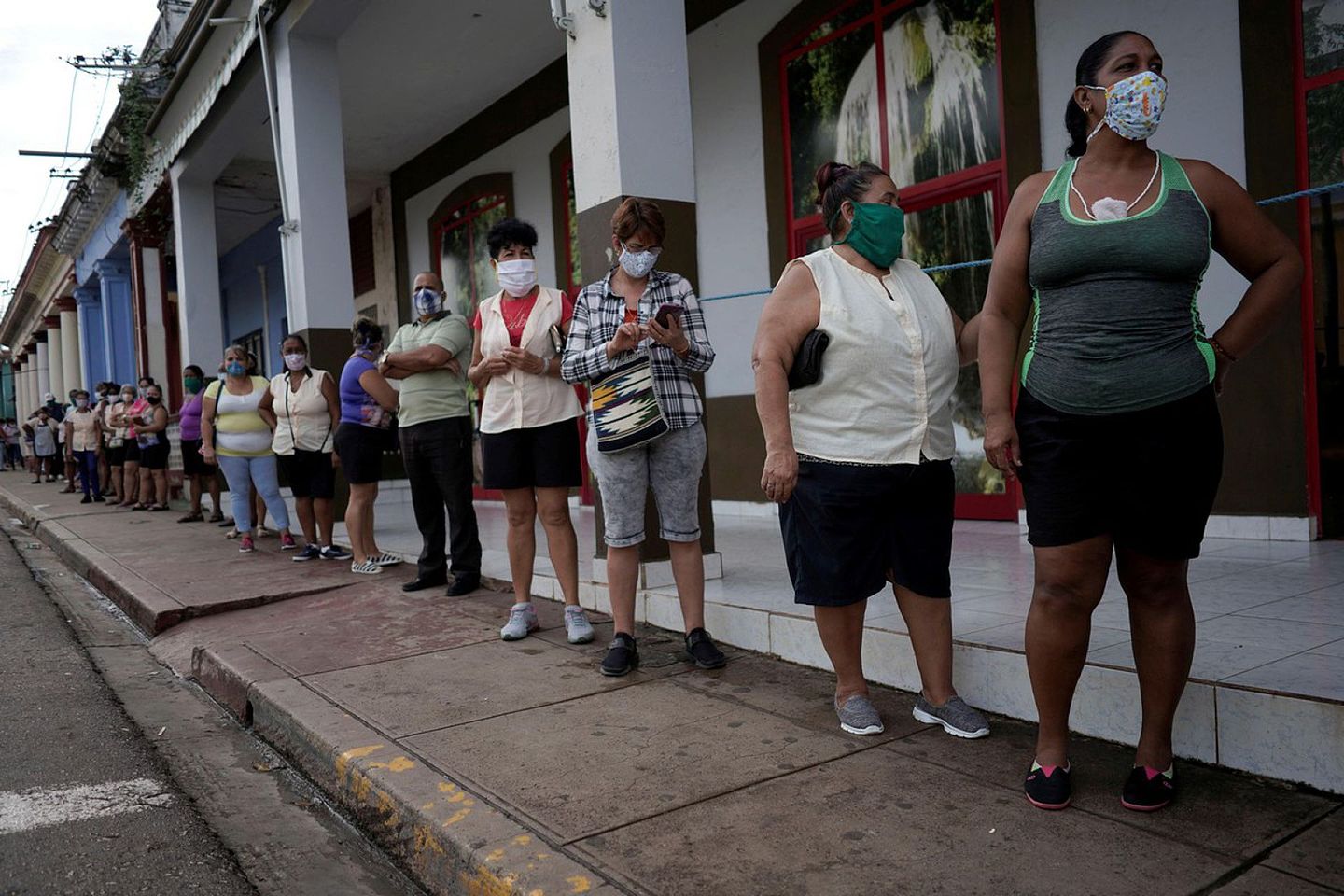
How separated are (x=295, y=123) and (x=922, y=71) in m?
5.17

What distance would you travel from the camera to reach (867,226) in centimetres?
332

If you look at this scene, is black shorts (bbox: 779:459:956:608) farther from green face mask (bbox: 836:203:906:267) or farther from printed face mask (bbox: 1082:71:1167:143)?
printed face mask (bbox: 1082:71:1167:143)

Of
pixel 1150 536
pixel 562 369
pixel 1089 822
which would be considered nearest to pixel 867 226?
pixel 1150 536

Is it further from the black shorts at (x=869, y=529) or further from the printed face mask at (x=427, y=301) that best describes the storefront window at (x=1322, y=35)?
the printed face mask at (x=427, y=301)

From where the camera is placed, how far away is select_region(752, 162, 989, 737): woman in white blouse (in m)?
3.25

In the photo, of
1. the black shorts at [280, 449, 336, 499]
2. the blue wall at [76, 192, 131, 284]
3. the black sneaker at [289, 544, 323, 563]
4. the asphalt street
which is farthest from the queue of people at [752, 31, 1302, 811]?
the blue wall at [76, 192, 131, 284]

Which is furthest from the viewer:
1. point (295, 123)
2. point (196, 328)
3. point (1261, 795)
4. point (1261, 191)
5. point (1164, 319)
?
point (196, 328)

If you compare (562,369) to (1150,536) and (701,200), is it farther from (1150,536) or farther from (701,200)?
(701,200)

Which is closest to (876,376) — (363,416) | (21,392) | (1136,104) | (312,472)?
(1136,104)

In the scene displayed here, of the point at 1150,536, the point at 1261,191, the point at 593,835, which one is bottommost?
the point at 593,835

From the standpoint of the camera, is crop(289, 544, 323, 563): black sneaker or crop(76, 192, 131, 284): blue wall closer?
crop(289, 544, 323, 563): black sneaker

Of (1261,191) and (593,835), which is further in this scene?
(1261,191)

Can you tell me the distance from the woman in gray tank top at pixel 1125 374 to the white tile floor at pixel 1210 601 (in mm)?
496

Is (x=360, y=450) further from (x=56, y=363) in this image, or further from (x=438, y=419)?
(x=56, y=363)
